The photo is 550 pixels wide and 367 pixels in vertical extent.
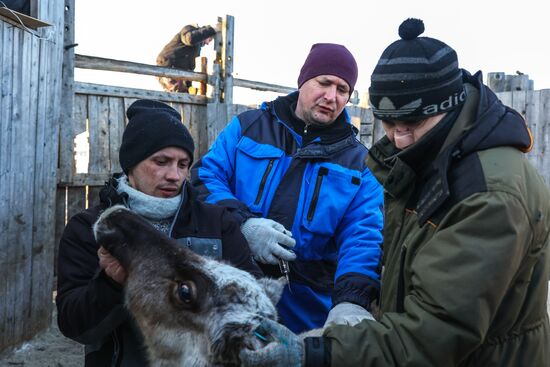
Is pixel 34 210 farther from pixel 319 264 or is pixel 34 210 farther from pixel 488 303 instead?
pixel 488 303

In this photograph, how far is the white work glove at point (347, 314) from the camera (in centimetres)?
260

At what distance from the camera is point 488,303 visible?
1893mm

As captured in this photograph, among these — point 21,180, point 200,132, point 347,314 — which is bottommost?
point 347,314

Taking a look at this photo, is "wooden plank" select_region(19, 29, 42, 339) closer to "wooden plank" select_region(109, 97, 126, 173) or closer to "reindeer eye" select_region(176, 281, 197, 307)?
"wooden plank" select_region(109, 97, 126, 173)

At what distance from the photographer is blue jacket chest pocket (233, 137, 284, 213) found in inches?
142

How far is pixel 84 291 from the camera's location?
2566 millimetres

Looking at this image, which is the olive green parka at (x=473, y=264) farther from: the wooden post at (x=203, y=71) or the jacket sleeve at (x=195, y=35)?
the jacket sleeve at (x=195, y=35)

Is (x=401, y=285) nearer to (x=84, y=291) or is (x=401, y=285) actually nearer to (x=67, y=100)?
(x=84, y=291)

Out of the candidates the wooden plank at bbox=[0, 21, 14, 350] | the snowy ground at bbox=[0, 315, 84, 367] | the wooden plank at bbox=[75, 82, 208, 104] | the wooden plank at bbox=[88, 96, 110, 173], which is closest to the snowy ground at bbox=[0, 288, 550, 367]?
the snowy ground at bbox=[0, 315, 84, 367]

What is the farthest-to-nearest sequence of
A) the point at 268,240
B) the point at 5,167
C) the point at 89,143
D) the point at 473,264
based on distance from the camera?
the point at 89,143 → the point at 5,167 → the point at 268,240 → the point at 473,264

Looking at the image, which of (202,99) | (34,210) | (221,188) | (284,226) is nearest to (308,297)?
(284,226)

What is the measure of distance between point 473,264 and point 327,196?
1673mm

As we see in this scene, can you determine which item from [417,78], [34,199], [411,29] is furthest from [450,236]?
[34,199]

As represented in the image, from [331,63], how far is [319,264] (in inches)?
53.1
